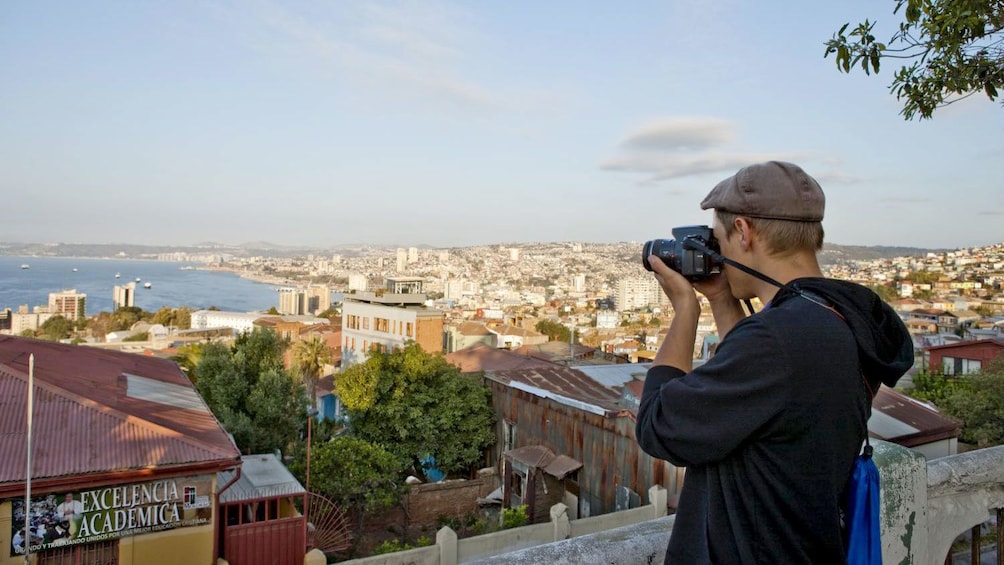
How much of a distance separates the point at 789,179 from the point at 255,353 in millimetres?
16872

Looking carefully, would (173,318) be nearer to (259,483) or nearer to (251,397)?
(251,397)

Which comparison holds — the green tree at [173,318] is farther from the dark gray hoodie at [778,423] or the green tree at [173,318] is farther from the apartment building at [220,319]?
the dark gray hoodie at [778,423]

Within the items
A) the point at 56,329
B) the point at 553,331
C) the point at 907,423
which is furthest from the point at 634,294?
the point at 907,423

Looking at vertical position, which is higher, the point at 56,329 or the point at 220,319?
the point at 56,329

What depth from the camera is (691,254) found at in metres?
1.46

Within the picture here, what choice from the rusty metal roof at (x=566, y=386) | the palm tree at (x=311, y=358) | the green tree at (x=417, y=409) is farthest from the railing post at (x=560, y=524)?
the palm tree at (x=311, y=358)

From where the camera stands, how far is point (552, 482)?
14.6 metres

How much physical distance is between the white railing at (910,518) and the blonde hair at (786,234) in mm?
879

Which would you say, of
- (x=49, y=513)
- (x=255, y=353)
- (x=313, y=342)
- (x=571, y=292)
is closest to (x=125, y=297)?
(x=571, y=292)

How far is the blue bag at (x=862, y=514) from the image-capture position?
1.33 m

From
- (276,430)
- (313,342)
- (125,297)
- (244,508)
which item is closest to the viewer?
(244,508)

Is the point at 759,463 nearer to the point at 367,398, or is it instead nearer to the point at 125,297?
the point at 367,398

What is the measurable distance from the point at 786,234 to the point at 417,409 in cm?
1575

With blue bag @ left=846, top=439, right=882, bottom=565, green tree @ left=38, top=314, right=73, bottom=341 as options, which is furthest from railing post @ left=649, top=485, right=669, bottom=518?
green tree @ left=38, top=314, right=73, bottom=341
